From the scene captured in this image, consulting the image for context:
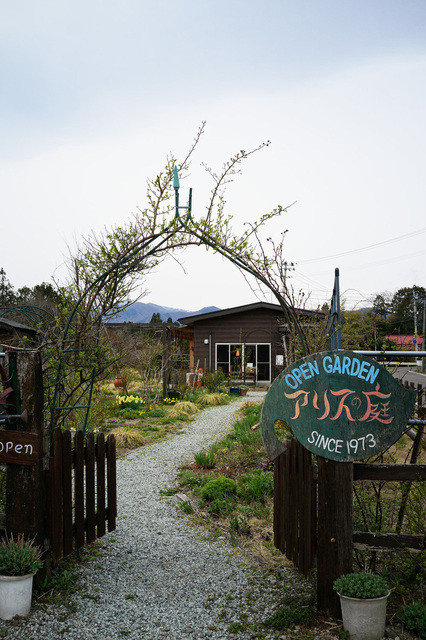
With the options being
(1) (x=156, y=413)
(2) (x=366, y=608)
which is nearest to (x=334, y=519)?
(2) (x=366, y=608)

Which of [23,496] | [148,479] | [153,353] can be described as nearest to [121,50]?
[23,496]

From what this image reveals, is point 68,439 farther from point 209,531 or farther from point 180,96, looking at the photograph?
point 180,96

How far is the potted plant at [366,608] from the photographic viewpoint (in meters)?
2.68

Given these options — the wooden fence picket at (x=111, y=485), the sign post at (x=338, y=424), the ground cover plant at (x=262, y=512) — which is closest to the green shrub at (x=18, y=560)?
the wooden fence picket at (x=111, y=485)

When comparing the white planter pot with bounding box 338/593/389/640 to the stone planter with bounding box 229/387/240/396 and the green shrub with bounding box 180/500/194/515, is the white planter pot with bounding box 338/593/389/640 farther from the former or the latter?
the stone planter with bounding box 229/387/240/396

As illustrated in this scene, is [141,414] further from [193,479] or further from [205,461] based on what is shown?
[193,479]

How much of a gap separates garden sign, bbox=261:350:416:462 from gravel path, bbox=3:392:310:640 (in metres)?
1.38

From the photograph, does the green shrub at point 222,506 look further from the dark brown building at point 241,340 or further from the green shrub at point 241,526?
the dark brown building at point 241,340

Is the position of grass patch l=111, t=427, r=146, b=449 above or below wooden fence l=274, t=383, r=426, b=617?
below

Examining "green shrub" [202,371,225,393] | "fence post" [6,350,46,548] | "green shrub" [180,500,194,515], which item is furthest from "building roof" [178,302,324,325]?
"fence post" [6,350,46,548]

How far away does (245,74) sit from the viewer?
6.46m

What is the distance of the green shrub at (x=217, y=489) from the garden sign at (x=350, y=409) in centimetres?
Result: 299

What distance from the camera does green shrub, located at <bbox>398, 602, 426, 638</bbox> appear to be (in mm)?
2699

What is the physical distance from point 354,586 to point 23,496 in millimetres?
2413
